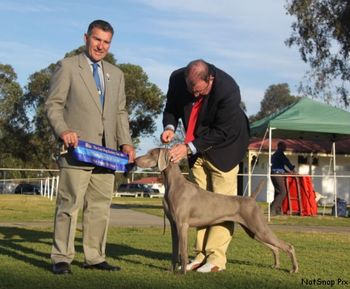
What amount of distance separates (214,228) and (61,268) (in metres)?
1.80

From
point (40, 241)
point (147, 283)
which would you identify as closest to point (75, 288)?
point (147, 283)

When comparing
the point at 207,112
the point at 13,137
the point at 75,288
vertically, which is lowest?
the point at 75,288

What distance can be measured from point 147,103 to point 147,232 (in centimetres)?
4406

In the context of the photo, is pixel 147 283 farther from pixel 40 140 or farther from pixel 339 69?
pixel 40 140

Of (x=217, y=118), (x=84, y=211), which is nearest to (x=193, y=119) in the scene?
(x=217, y=118)

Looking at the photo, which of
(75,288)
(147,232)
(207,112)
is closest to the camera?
(75,288)

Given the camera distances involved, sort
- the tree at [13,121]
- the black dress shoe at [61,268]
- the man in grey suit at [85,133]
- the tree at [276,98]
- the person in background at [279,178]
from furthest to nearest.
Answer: the tree at [276,98]
the tree at [13,121]
the person in background at [279,178]
the man in grey suit at [85,133]
the black dress shoe at [61,268]

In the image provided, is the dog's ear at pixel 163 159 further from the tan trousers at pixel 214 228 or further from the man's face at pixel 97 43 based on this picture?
the man's face at pixel 97 43

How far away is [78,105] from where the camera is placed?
20.8 ft

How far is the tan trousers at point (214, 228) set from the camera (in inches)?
272

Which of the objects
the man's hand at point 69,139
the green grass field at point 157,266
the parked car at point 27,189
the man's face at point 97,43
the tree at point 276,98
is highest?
the tree at point 276,98

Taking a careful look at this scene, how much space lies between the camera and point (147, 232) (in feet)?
38.8

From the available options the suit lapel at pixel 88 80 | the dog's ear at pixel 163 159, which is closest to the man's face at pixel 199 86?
the dog's ear at pixel 163 159

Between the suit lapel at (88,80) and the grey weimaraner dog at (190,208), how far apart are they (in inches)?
30.0
